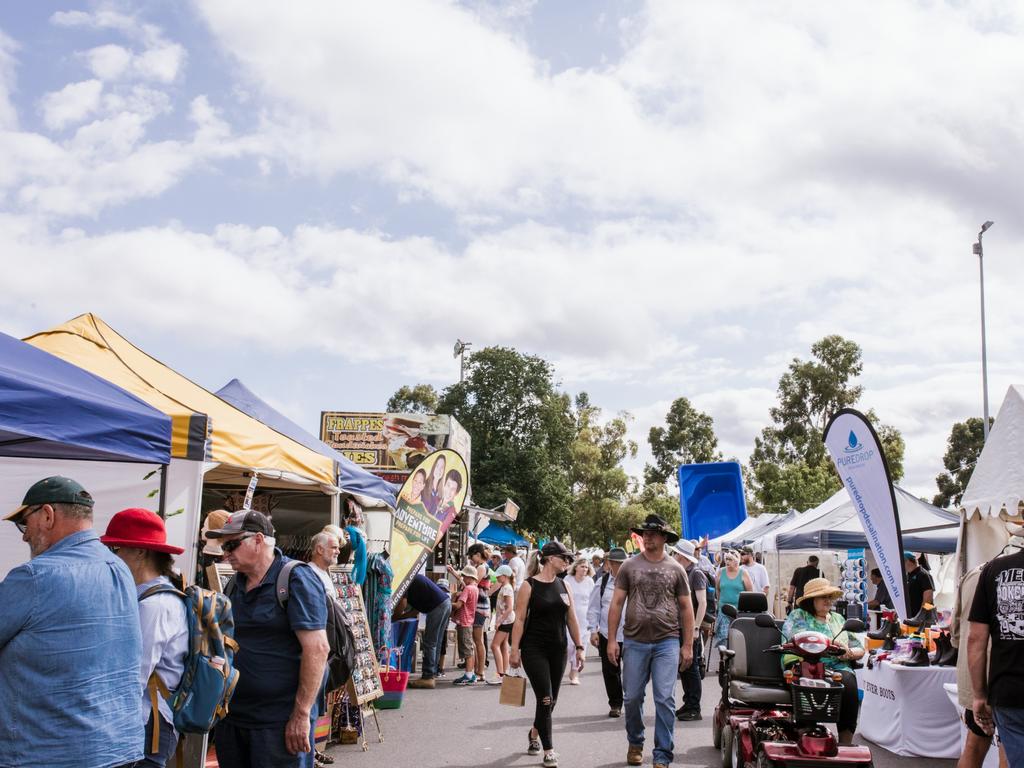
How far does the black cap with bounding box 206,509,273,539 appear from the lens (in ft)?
14.1

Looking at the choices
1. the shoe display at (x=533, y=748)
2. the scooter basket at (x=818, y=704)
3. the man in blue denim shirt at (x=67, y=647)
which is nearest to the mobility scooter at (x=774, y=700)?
the scooter basket at (x=818, y=704)

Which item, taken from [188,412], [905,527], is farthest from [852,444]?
[905,527]

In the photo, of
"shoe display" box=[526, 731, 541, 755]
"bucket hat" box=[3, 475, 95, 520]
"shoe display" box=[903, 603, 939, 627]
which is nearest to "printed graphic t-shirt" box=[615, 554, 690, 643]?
"shoe display" box=[526, 731, 541, 755]

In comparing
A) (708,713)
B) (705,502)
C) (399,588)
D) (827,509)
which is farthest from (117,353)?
(827,509)

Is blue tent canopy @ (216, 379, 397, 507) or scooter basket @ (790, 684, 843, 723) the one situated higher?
blue tent canopy @ (216, 379, 397, 507)

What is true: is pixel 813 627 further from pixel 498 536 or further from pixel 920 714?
pixel 498 536

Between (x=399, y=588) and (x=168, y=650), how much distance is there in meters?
7.61

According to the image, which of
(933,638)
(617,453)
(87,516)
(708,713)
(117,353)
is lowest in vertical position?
(708,713)

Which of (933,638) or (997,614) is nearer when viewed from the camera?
(997,614)

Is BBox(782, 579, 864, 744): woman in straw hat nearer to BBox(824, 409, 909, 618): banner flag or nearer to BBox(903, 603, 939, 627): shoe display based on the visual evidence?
BBox(824, 409, 909, 618): banner flag

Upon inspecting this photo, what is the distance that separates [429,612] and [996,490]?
7250 mm

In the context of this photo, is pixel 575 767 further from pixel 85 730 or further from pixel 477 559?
pixel 477 559

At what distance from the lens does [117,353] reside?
9.23 metres

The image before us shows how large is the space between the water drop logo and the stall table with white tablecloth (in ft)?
6.97
